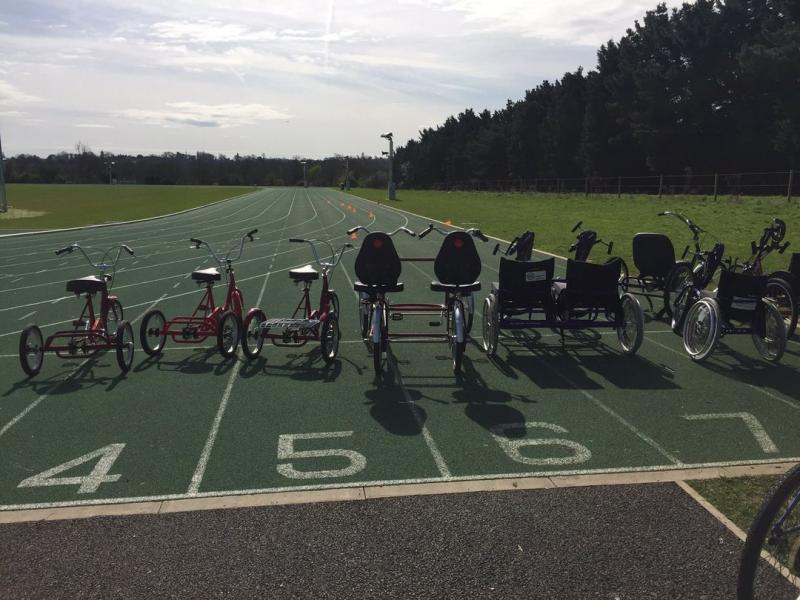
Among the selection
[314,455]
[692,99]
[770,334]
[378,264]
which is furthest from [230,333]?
[692,99]

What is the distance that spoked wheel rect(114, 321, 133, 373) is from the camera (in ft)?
23.6

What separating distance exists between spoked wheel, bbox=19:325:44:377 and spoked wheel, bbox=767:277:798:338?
9.23m

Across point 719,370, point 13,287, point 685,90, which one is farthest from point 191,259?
point 685,90

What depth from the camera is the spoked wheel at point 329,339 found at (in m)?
7.56

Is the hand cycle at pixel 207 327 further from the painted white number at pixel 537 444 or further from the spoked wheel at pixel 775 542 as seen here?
the spoked wheel at pixel 775 542

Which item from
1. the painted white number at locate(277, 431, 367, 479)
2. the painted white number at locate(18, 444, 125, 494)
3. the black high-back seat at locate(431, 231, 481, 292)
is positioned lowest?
the painted white number at locate(18, 444, 125, 494)

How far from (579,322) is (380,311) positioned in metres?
2.66

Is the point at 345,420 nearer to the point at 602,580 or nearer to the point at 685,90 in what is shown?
the point at 602,580

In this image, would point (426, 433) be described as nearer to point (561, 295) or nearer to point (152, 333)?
point (561, 295)

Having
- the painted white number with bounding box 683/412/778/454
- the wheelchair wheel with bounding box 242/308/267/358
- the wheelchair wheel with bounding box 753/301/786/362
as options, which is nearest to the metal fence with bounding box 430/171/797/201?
the wheelchair wheel with bounding box 753/301/786/362

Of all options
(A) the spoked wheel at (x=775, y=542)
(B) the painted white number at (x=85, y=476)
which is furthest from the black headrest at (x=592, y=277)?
(B) the painted white number at (x=85, y=476)

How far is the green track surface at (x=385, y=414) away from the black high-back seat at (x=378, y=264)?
3.27 feet

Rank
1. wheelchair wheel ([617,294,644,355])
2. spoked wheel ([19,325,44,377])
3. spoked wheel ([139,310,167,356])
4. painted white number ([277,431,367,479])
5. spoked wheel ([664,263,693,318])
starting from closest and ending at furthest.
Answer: painted white number ([277,431,367,479])
spoked wheel ([19,325,44,377])
spoked wheel ([139,310,167,356])
wheelchair wheel ([617,294,644,355])
spoked wheel ([664,263,693,318])

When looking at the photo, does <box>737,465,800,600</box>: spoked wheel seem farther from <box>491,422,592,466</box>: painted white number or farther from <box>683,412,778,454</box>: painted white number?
<box>683,412,778,454</box>: painted white number
